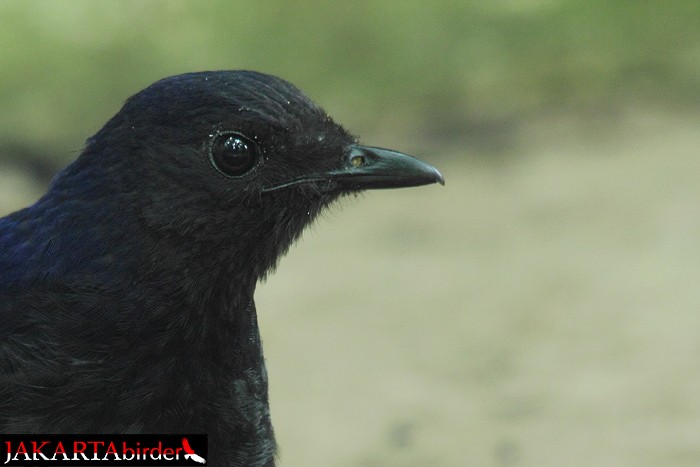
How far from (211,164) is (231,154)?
0.25 ft

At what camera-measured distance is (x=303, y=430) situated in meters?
6.64

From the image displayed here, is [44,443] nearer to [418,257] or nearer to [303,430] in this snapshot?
[303,430]

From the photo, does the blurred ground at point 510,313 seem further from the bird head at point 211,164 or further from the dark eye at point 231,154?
the dark eye at point 231,154

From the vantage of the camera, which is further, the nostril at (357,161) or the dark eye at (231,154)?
the nostril at (357,161)

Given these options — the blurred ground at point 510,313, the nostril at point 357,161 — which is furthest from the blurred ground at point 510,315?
the nostril at point 357,161

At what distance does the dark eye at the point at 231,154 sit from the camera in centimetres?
382

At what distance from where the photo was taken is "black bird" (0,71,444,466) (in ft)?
12.1

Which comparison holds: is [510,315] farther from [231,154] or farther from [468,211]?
[231,154]

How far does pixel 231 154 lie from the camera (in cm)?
385

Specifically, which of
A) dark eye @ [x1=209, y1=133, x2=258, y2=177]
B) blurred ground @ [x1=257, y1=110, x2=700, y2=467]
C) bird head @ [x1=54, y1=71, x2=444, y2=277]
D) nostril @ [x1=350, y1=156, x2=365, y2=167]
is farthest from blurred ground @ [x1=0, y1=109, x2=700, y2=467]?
dark eye @ [x1=209, y1=133, x2=258, y2=177]

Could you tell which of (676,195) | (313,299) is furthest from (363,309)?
(676,195)

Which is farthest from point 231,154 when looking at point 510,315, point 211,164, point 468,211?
point 468,211

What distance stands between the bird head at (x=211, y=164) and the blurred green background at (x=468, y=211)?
2.69m

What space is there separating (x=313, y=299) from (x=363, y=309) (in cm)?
34
